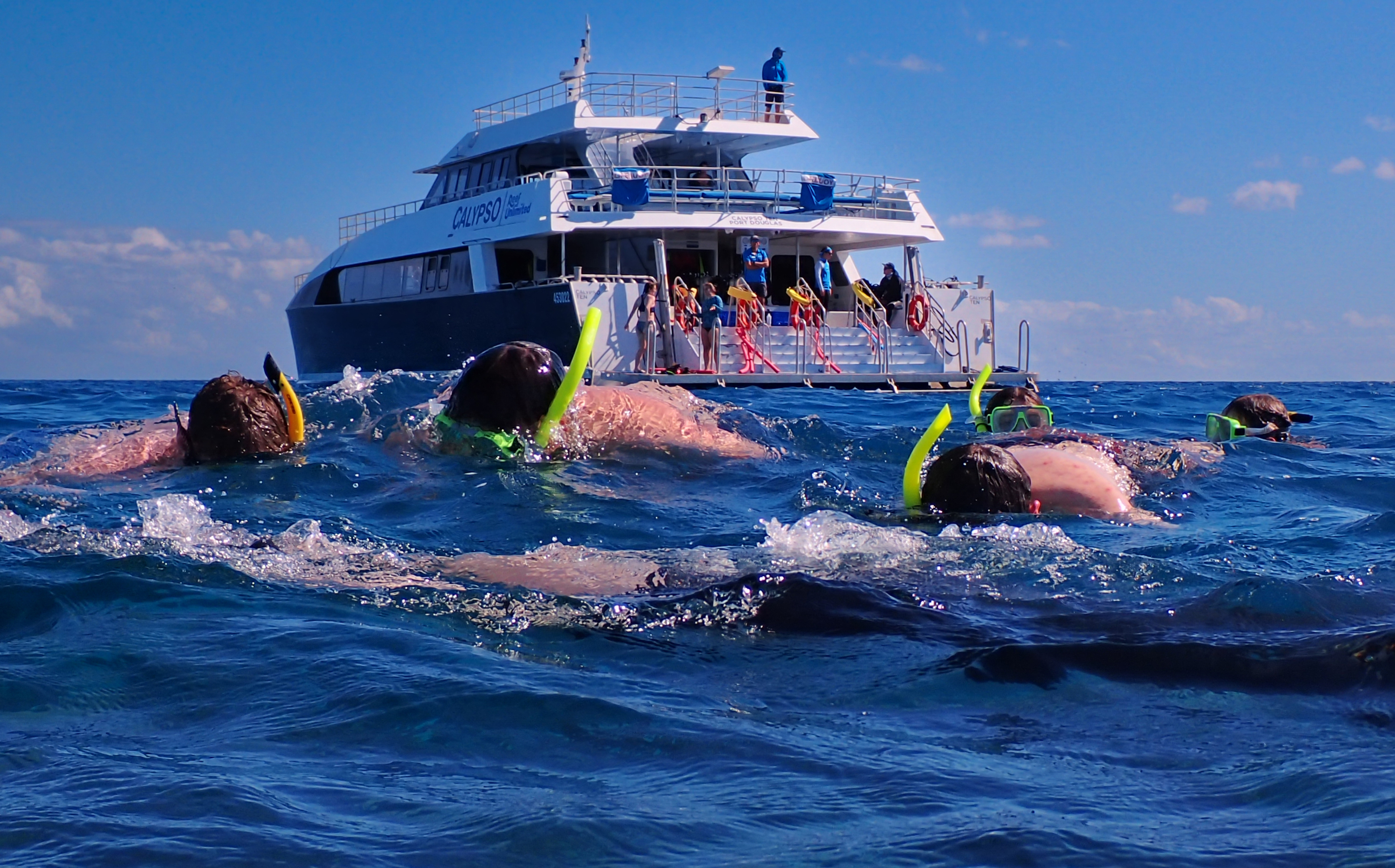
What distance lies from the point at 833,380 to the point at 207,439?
13096 millimetres

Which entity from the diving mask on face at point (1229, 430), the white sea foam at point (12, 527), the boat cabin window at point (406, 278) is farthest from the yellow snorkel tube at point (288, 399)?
the boat cabin window at point (406, 278)

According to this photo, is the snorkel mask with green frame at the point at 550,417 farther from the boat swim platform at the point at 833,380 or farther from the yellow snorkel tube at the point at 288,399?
the boat swim platform at the point at 833,380

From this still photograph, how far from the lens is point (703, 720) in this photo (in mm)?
2617

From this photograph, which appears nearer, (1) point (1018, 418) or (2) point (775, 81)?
(1) point (1018, 418)

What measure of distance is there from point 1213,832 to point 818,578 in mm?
1755

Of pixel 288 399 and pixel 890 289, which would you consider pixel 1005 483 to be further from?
pixel 890 289

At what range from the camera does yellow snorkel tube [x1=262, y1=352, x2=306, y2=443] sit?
5.86 m

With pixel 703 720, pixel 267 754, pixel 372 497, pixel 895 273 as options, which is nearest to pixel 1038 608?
pixel 703 720

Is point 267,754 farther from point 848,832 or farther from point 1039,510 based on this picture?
point 1039,510

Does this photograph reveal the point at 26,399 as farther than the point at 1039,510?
Yes

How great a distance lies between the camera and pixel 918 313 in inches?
816

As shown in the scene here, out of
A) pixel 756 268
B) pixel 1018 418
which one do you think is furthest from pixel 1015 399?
pixel 756 268

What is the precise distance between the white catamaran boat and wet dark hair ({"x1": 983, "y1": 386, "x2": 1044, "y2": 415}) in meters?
9.87

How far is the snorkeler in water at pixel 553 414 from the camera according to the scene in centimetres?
614
